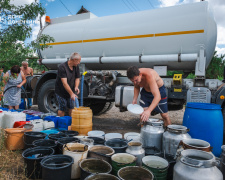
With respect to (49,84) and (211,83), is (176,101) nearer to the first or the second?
(211,83)

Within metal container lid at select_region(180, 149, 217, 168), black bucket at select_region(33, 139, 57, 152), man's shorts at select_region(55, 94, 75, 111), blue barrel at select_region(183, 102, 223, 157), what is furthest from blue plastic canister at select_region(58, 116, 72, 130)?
metal container lid at select_region(180, 149, 217, 168)

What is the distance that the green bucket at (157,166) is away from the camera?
1.85 m

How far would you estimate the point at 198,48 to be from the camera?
13.5 feet

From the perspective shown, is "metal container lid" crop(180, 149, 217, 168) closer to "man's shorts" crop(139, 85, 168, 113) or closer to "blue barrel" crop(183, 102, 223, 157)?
"blue barrel" crop(183, 102, 223, 157)

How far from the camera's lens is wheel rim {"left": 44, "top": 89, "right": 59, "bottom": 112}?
5508 millimetres

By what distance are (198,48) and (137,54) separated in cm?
139

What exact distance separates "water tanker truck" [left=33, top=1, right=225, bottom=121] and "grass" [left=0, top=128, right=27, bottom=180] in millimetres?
2529

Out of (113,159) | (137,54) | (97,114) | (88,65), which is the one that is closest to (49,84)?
(88,65)

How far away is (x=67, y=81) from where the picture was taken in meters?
3.96

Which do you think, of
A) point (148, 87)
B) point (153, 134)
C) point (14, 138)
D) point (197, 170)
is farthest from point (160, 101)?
point (14, 138)

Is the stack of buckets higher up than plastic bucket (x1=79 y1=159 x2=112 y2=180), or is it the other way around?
the stack of buckets

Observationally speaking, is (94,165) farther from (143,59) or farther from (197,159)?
(143,59)

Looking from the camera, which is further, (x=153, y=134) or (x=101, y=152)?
(x=153, y=134)

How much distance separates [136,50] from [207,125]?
261cm
